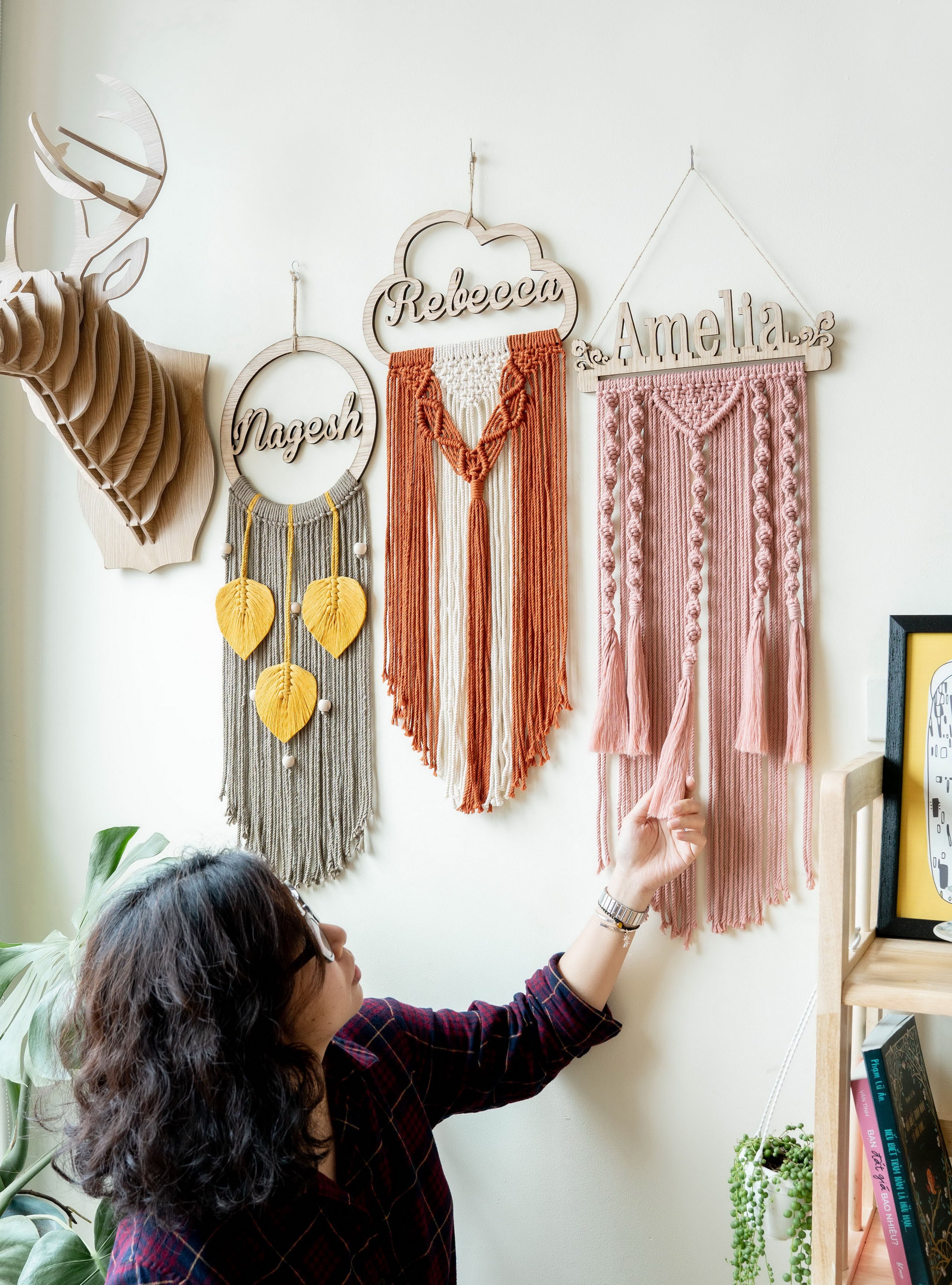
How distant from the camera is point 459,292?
1315mm

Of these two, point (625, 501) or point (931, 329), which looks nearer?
point (931, 329)

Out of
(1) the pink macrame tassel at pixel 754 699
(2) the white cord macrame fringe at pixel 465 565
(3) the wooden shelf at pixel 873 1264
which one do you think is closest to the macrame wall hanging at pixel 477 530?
(2) the white cord macrame fringe at pixel 465 565

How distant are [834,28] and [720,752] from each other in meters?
0.86

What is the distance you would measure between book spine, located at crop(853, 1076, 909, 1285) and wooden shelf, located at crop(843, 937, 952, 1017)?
0.34 ft

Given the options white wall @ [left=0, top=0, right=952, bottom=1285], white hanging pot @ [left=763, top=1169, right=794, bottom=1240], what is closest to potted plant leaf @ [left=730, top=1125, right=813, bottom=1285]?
white hanging pot @ [left=763, top=1169, right=794, bottom=1240]

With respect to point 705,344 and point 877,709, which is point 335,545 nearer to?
point 705,344

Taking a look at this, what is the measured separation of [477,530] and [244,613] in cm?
39

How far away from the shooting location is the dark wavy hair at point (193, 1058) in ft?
2.88

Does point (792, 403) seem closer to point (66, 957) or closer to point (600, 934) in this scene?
point (600, 934)

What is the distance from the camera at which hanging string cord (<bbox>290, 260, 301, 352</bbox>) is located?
1414 mm

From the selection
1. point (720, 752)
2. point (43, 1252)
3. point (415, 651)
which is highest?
point (415, 651)

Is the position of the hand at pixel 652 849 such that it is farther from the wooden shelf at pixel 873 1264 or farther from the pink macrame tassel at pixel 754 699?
the wooden shelf at pixel 873 1264

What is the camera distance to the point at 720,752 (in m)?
1.18

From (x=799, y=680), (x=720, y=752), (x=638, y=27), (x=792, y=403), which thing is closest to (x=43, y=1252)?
(x=720, y=752)
